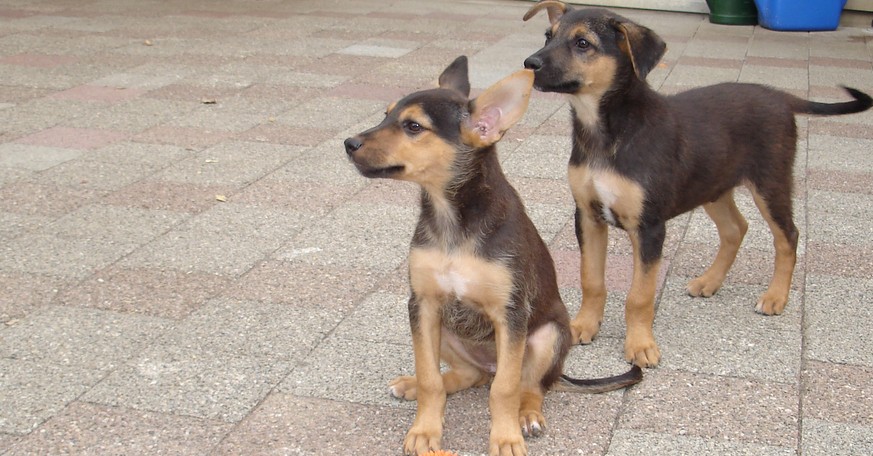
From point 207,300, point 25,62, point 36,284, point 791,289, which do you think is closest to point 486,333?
point 207,300

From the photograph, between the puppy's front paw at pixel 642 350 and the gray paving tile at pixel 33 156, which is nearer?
the puppy's front paw at pixel 642 350

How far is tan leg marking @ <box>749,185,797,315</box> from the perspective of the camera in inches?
219

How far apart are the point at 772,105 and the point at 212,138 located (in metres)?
4.75

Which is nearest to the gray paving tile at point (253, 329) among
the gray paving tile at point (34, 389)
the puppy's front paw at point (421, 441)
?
the gray paving tile at point (34, 389)

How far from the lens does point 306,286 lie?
5848 mm

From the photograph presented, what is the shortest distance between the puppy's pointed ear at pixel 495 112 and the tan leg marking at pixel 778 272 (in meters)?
1.94

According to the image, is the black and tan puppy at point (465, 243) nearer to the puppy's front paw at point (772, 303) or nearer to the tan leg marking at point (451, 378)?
the tan leg marking at point (451, 378)

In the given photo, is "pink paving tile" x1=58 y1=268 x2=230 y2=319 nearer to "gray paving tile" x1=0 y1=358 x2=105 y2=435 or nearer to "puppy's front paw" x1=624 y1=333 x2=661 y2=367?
"gray paving tile" x1=0 y1=358 x2=105 y2=435

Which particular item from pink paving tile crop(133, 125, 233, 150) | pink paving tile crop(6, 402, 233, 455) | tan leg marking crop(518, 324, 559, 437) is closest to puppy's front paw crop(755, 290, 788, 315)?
tan leg marking crop(518, 324, 559, 437)

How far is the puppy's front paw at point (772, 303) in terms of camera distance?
5560mm

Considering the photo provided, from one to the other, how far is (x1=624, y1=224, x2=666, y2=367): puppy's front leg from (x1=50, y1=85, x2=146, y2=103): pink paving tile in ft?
20.1

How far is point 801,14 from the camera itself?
45.8 ft

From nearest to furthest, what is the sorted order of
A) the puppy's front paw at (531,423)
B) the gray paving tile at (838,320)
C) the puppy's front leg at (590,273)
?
the puppy's front paw at (531,423)
the gray paving tile at (838,320)
the puppy's front leg at (590,273)

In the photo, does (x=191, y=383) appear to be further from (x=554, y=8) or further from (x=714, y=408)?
(x=554, y=8)
